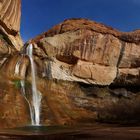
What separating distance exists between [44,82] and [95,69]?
8.65 metres

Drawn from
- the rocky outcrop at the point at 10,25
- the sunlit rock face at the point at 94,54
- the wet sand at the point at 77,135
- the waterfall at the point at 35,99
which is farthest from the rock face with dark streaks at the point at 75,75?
the wet sand at the point at 77,135

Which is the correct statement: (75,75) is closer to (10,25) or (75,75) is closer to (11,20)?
(10,25)

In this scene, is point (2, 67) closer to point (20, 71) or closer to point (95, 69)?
point (20, 71)

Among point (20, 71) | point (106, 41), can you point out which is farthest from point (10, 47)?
point (106, 41)

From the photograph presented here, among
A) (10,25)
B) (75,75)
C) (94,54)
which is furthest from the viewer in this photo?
(10,25)

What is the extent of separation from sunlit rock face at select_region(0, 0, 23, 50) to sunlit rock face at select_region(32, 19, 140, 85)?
8030 millimetres

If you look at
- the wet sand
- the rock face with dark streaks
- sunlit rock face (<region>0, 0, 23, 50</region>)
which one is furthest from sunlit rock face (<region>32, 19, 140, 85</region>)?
the wet sand

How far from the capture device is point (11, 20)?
198 feet

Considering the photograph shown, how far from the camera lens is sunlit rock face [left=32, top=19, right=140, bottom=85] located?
166ft

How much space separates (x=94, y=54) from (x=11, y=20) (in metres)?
16.3

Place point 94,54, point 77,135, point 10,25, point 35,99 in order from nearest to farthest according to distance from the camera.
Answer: point 77,135 → point 35,99 → point 94,54 → point 10,25

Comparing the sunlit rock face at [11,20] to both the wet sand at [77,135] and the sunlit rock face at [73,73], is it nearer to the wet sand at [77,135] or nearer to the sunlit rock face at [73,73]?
the sunlit rock face at [73,73]

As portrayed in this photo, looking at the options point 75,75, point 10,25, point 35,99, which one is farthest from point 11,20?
point 35,99

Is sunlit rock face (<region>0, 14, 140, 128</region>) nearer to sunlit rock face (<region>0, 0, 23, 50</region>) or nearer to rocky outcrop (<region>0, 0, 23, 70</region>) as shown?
rocky outcrop (<region>0, 0, 23, 70</region>)
